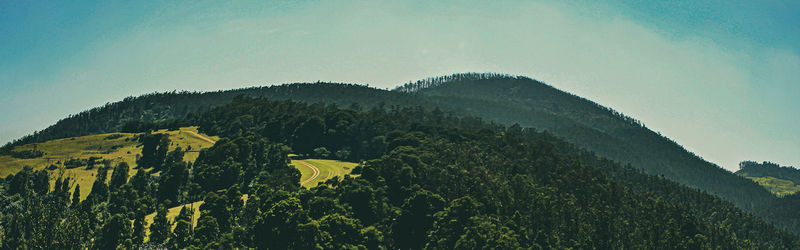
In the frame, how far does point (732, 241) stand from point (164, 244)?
460 ft

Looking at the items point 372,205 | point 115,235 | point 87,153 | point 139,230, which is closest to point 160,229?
point 139,230

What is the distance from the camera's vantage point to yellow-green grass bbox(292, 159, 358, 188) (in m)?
127

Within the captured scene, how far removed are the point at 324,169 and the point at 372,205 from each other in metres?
54.7

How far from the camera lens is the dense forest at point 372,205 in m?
78.6

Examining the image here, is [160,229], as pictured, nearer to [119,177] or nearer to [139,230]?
[139,230]

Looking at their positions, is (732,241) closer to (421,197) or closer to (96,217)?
(421,197)

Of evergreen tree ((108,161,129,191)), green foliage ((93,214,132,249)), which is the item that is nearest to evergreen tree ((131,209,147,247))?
green foliage ((93,214,132,249))

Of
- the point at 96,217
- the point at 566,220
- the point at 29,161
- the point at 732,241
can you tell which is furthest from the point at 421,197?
the point at 29,161

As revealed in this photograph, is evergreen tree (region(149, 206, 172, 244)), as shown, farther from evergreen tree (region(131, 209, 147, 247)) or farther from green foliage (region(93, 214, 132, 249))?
green foliage (region(93, 214, 132, 249))

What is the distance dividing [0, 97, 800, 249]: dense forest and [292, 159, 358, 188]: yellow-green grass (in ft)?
18.4

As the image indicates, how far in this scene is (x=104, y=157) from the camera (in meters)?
178

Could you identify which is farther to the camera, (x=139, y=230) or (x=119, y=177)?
(x=119, y=177)

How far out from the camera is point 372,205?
8862 centimetres

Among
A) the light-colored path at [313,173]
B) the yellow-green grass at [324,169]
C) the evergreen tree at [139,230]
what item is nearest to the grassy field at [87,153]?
the light-colored path at [313,173]
